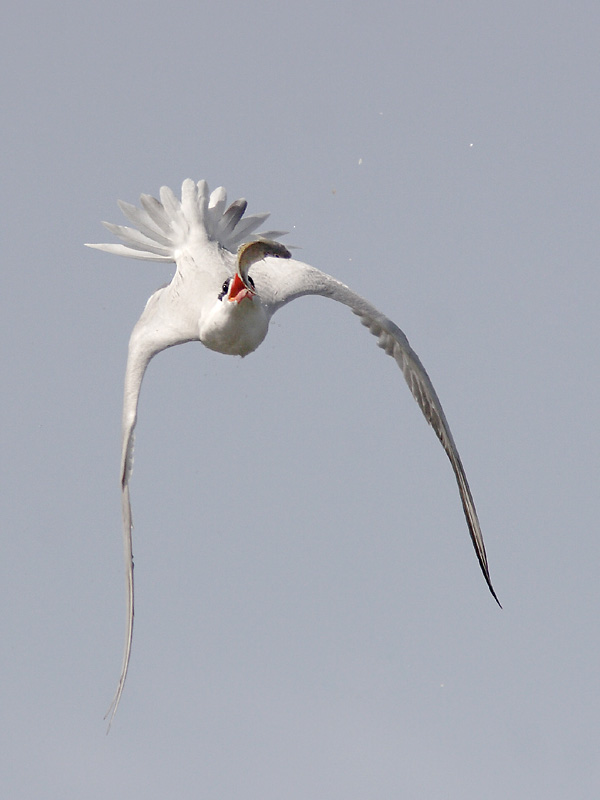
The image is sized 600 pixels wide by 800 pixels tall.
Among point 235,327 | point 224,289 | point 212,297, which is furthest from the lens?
point 212,297

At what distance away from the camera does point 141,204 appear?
1582 cm

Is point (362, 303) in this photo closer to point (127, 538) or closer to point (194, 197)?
point (194, 197)

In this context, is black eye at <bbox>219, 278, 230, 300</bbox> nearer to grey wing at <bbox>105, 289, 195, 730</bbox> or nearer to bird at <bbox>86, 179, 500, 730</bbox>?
bird at <bbox>86, 179, 500, 730</bbox>

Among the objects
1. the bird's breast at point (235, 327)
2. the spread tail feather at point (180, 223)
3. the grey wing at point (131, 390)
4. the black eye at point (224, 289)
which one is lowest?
the grey wing at point (131, 390)

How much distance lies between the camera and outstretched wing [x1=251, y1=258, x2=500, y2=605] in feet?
48.0

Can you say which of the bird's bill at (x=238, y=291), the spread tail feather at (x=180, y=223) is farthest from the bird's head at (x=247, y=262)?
the spread tail feather at (x=180, y=223)

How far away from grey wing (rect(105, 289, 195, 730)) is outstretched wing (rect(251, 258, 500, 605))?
3.35ft

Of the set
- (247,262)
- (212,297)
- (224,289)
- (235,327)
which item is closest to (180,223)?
(212,297)

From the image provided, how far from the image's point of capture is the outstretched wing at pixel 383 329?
576 inches

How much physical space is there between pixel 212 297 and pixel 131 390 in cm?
131

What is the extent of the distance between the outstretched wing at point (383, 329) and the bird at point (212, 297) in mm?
11

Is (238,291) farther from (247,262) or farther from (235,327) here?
(247,262)

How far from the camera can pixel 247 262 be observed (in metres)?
12.6

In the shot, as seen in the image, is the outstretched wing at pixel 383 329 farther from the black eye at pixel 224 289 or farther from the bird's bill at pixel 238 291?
the bird's bill at pixel 238 291
